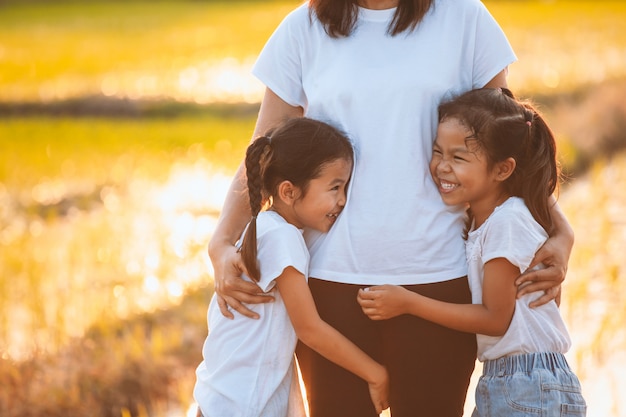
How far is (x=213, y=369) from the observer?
2.19 meters

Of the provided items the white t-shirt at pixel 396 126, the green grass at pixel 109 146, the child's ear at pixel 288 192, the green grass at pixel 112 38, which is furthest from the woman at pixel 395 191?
the green grass at pixel 112 38

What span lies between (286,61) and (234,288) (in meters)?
0.57

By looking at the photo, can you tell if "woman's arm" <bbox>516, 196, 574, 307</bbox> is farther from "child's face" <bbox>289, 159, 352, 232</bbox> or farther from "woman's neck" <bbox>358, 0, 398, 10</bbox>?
"woman's neck" <bbox>358, 0, 398, 10</bbox>

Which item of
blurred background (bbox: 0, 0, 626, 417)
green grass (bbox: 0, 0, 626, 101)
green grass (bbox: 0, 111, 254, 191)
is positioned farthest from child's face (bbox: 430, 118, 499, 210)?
green grass (bbox: 0, 0, 626, 101)

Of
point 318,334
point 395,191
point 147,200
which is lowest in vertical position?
point 147,200

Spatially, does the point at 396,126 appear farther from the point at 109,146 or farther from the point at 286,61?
the point at 109,146

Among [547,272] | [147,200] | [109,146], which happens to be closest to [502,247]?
[547,272]

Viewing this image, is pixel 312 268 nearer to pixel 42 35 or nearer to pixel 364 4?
pixel 364 4

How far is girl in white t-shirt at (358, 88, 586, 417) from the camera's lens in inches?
79.9

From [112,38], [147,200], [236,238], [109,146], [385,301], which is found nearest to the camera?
[385,301]

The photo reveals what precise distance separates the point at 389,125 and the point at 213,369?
2.45 feet

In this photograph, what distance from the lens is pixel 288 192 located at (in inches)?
83.0

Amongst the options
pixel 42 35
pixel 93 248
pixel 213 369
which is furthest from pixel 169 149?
pixel 42 35

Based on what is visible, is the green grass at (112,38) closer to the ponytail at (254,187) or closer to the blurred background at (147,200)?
the blurred background at (147,200)
